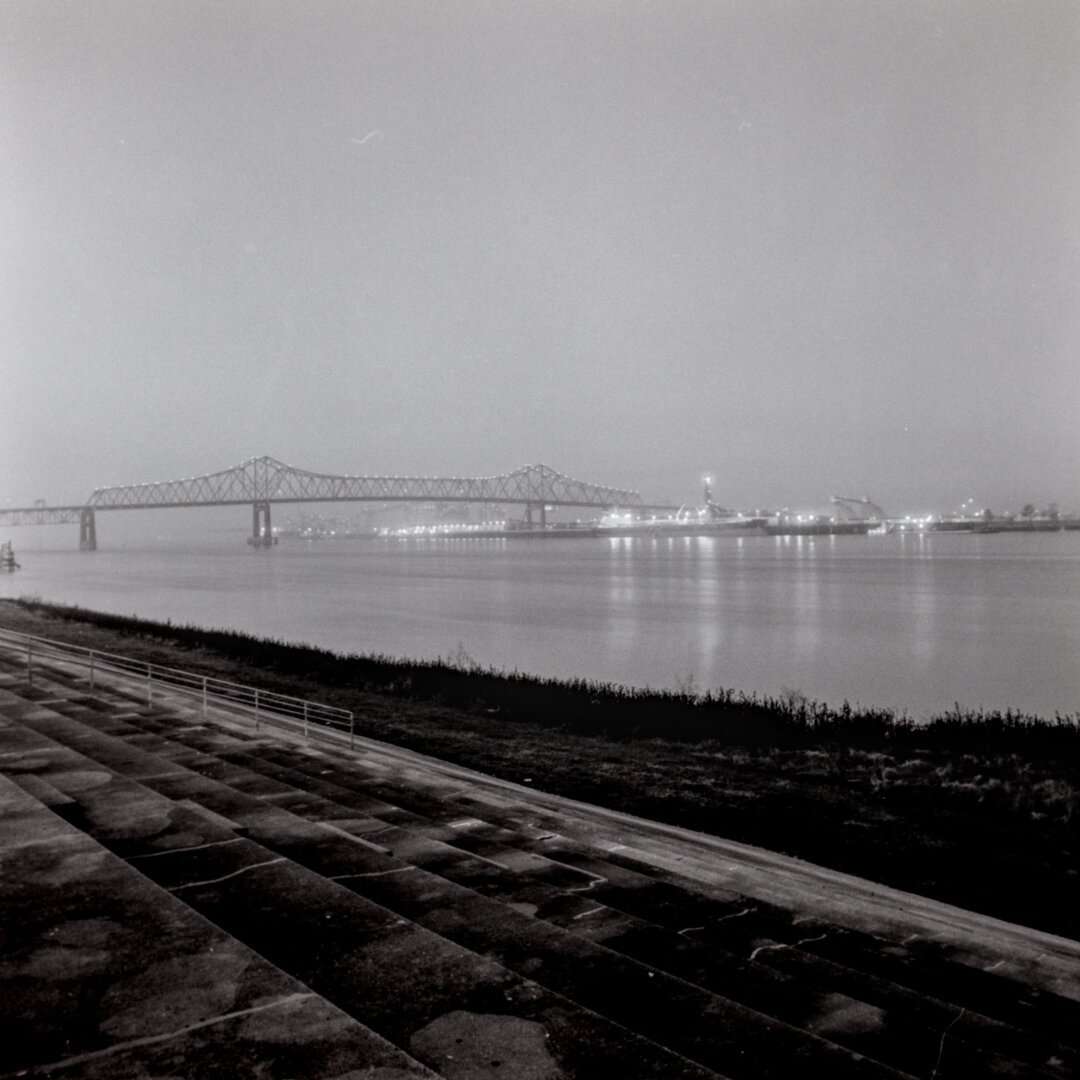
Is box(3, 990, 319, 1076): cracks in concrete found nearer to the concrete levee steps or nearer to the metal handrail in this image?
the concrete levee steps

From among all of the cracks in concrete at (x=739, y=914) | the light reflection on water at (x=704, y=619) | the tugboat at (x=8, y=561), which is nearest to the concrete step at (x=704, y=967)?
the cracks in concrete at (x=739, y=914)

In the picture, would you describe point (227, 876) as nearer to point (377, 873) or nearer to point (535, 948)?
point (377, 873)

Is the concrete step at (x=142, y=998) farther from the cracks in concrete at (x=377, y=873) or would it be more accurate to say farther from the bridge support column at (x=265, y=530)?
the bridge support column at (x=265, y=530)

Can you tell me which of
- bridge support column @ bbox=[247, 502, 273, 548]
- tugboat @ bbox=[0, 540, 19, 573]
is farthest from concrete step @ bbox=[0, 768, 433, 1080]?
bridge support column @ bbox=[247, 502, 273, 548]

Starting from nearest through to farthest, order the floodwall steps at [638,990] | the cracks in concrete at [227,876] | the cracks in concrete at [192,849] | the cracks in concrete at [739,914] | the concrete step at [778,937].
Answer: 1. the floodwall steps at [638,990]
2. the concrete step at [778,937]
3. the cracks in concrete at [739,914]
4. the cracks in concrete at [227,876]
5. the cracks in concrete at [192,849]

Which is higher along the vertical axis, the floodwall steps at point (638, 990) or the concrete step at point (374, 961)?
the concrete step at point (374, 961)

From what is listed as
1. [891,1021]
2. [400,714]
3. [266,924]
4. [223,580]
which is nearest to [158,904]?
[266,924]

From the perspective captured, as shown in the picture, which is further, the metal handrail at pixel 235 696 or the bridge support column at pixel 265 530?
the bridge support column at pixel 265 530

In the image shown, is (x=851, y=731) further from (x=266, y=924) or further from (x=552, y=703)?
(x=266, y=924)
